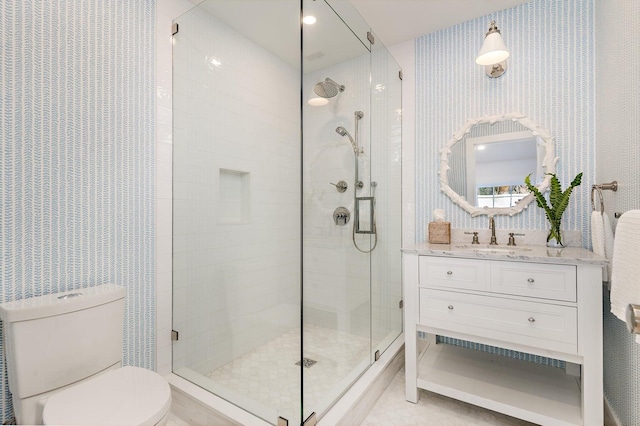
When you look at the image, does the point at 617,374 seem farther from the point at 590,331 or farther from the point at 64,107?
the point at 64,107

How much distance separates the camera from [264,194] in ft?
5.49

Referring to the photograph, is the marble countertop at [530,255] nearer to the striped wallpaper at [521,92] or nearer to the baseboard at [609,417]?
the striped wallpaper at [521,92]

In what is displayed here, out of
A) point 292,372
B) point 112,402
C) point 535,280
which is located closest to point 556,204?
point 535,280

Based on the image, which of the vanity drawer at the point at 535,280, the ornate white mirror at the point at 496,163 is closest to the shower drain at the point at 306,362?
the vanity drawer at the point at 535,280

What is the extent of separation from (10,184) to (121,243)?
518 millimetres

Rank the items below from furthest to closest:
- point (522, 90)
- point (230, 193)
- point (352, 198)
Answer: point (522, 90) → point (352, 198) → point (230, 193)

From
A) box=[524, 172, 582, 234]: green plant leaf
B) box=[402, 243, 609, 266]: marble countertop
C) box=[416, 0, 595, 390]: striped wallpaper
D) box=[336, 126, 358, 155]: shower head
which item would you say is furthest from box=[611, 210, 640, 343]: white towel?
box=[336, 126, 358, 155]: shower head

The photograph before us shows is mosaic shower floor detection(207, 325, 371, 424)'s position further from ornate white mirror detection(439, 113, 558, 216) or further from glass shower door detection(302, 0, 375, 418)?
ornate white mirror detection(439, 113, 558, 216)

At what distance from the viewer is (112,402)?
1118 mm

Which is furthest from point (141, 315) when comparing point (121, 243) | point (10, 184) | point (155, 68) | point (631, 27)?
point (631, 27)

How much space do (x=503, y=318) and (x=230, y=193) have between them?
160 centimetres

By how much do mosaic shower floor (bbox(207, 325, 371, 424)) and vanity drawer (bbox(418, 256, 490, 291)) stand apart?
1.94 ft

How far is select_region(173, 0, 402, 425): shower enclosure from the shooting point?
153cm

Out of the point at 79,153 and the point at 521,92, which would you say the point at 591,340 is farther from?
the point at 79,153
